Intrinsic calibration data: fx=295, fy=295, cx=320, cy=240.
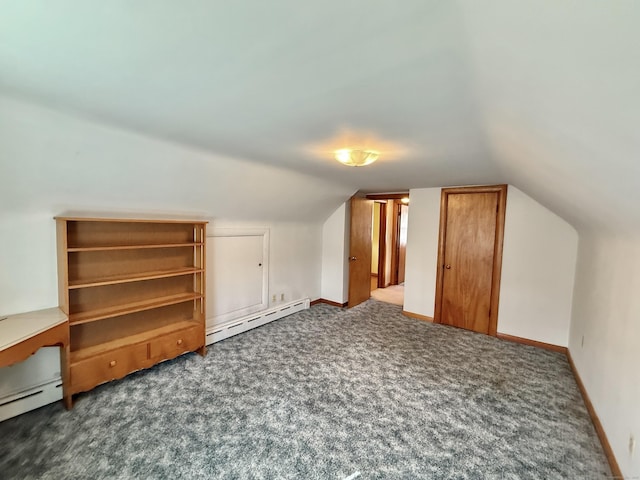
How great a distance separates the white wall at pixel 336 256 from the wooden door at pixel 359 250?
10cm

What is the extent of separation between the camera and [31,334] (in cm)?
194

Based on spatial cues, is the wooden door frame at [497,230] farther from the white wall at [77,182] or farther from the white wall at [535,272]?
the white wall at [77,182]

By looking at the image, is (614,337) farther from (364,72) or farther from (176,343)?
(176,343)

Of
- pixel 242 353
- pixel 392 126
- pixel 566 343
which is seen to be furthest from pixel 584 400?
pixel 242 353

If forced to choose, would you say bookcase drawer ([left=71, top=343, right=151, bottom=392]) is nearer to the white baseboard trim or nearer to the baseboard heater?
the white baseboard trim

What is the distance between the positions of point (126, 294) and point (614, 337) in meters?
4.09

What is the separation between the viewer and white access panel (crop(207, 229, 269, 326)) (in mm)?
3697

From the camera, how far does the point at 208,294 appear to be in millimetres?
3650

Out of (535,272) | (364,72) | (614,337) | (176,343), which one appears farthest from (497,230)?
(176,343)

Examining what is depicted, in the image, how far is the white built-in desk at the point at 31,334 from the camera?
5.95 feet

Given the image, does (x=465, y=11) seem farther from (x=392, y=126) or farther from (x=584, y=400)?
(x=584, y=400)

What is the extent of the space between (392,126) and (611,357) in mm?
2263

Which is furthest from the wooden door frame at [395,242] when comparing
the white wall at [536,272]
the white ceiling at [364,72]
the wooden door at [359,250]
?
the white ceiling at [364,72]

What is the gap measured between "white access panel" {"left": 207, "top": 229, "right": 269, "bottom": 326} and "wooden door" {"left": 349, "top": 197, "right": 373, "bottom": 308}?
158cm
